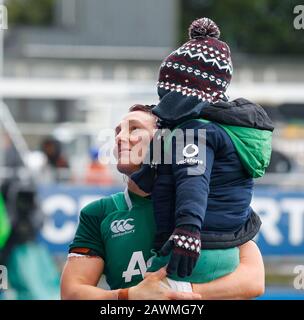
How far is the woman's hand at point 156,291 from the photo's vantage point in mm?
3197

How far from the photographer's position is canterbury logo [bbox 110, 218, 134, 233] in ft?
11.0

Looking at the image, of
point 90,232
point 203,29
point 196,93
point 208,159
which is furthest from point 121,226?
point 203,29

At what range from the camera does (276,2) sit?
46719mm

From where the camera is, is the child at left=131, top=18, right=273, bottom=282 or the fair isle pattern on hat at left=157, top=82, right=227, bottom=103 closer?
the child at left=131, top=18, right=273, bottom=282

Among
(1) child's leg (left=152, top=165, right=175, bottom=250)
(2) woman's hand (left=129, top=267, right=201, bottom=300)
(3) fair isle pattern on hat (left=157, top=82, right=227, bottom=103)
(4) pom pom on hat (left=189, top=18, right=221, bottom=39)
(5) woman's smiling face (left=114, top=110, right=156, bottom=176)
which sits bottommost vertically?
(2) woman's hand (left=129, top=267, right=201, bottom=300)

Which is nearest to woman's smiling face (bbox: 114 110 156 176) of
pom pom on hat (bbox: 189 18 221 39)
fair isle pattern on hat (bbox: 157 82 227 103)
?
fair isle pattern on hat (bbox: 157 82 227 103)

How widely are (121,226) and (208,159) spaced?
0.36 m

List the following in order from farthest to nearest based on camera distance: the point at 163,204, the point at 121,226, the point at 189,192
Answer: the point at 121,226 < the point at 163,204 < the point at 189,192

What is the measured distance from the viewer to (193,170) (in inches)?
125

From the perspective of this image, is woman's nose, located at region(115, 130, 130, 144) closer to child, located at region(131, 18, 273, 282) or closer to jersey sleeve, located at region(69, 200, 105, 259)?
child, located at region(131, 18, 273, 282)

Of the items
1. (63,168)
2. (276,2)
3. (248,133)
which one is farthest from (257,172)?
(276,2)

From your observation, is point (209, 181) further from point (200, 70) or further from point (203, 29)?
point (203, 29)

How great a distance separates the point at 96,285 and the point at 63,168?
41.3 feet

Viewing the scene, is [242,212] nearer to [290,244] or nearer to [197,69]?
[197,69]
